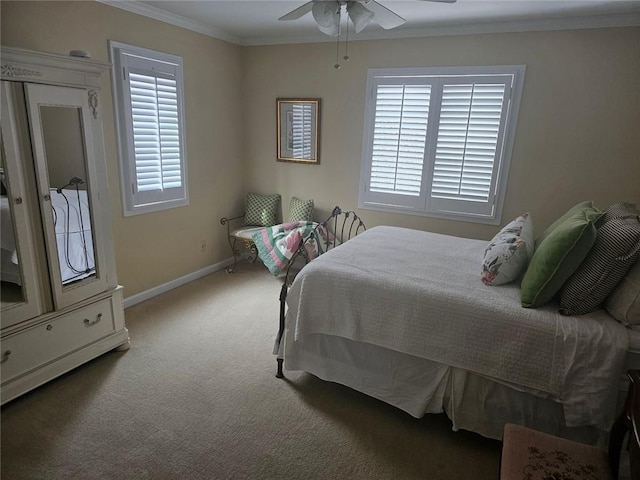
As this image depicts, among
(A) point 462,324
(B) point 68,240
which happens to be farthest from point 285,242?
(A) point 462,324

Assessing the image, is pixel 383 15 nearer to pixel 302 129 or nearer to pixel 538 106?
pixel 538 106

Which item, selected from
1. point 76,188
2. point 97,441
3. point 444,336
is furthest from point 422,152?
point 97,441

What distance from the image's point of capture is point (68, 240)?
2412mm

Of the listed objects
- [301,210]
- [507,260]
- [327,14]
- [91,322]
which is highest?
[327,14]

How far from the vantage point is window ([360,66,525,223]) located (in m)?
3.45

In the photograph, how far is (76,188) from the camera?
240 centimetres

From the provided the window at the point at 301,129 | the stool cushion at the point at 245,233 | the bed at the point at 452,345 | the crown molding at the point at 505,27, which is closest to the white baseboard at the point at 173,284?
the stool cushion at the point at 245,233

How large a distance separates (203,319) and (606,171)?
3607 millimetres

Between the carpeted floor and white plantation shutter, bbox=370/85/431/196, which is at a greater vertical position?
white plantation shutter, bbox=370/85/431/196

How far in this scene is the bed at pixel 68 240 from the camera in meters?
2.15

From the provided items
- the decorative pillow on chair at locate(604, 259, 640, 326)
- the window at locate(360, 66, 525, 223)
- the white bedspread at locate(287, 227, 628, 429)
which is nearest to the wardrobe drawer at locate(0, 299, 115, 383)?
the white bedspread at locate(287, 227, 628, 429)

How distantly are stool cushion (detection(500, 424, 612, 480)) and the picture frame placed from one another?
3.42 metres

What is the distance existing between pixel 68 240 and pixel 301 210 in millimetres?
2404

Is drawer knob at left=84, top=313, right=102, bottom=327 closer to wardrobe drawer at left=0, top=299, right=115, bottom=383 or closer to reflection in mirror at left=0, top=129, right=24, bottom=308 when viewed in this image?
wardrobe drawer at left=0, top=299, right=115, bottom=383
